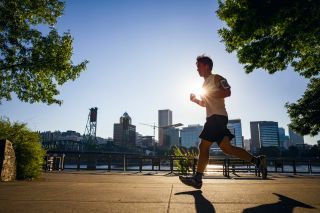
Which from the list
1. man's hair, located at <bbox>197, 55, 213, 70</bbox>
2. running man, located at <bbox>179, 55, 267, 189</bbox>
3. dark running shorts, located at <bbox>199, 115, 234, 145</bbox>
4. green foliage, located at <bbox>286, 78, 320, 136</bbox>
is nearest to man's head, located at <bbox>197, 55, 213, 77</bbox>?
man's hair, located at <bbox>197, 55, 213, 70</bbox>

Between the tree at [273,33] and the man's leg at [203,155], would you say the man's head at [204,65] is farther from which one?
the tree at [273,33]

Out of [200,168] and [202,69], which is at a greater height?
[202,69]

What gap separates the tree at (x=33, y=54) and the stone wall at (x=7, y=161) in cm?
659

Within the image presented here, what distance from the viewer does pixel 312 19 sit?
229 inches

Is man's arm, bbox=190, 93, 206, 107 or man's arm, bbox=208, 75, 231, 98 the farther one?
man's arm, bbox=190, 93, 206, 107

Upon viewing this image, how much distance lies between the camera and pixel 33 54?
12227 mm

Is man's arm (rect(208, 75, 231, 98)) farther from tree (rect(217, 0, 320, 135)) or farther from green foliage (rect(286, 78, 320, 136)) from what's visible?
green foliage (rect(286, 78, 320, 136))

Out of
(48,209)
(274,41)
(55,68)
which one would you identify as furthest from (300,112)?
(48,209)

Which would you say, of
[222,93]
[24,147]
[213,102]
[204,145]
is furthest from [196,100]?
[24,147]

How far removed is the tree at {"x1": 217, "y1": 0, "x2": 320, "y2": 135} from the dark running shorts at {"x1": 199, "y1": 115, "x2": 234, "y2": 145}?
332cm

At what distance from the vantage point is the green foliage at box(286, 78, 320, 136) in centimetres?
1634

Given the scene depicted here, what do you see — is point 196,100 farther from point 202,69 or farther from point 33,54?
point 33,54

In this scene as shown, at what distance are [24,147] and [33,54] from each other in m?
6.63

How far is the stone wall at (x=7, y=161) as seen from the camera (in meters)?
6.04
